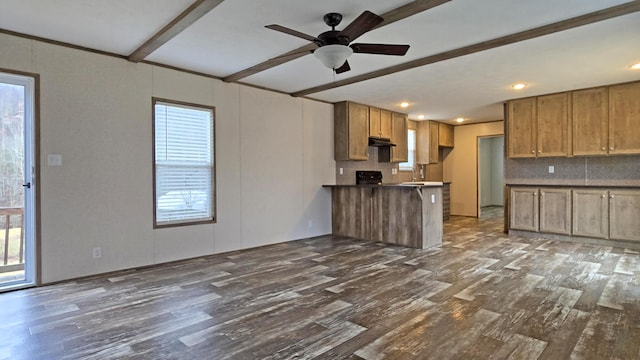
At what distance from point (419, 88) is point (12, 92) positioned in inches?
197

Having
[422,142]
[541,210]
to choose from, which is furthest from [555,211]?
[422,142]

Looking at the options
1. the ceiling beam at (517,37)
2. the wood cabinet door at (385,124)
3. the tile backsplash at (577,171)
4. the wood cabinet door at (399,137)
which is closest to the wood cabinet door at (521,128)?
the tile backsplash at (577,171)

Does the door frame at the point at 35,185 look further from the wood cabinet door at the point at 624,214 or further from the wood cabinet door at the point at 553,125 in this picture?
the wood cabinet door at the point at 624,214

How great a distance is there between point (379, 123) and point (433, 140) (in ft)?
7.62

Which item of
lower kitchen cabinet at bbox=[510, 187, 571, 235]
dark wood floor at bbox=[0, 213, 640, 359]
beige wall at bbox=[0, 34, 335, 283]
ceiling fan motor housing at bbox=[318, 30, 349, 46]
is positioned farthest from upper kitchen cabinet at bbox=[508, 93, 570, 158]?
ceiling fan motor housing at bbox=[318, 30, 349, 46]

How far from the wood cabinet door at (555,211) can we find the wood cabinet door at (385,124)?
2.93 meters

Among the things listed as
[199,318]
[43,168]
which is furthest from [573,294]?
[43,168]

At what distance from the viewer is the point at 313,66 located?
14.1 ft

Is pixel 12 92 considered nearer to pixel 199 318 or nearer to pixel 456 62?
pixel 199 318

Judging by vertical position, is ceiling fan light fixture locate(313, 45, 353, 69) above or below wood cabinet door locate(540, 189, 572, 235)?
above

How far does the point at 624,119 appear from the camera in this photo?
5102 mm

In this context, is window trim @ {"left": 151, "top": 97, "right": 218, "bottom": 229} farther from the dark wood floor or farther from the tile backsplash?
the tile backsplash

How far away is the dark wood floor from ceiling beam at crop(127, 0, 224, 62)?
2421mm

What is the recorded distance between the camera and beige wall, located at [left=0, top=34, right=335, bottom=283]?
3523 mm
